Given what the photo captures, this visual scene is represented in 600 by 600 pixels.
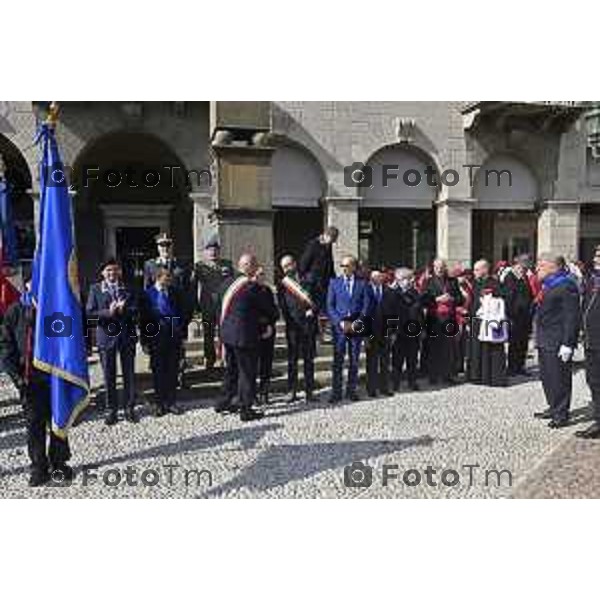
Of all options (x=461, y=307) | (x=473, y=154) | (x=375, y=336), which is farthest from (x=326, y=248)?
(x=473, y=154)

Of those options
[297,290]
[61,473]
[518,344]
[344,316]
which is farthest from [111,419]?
[518,344]

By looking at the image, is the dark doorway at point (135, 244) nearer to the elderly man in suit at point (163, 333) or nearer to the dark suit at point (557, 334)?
the elderly man in suit at point (163, 333)

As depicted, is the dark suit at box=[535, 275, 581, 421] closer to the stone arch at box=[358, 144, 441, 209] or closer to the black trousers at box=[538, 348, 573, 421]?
the black trousers at box=[538, 348, 573, 421]

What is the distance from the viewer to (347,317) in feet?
20.3

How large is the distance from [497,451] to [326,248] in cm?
277

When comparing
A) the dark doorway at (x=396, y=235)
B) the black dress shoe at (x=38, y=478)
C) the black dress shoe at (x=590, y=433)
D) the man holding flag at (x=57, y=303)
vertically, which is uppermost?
the dark doorway at (x=396, y=235)

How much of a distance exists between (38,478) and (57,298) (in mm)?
1318

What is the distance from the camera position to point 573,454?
4.84 m

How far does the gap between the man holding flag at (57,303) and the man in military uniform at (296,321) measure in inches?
96.6

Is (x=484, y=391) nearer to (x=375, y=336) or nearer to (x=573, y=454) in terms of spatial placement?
(x=375, y=336)

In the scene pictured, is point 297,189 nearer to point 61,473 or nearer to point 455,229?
point 455,229

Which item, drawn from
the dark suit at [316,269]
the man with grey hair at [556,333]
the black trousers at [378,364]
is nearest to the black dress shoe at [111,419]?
the dark suit at [316,269]

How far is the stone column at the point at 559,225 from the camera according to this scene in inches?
294

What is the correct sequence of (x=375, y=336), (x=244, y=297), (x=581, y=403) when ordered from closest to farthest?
(x=244, y=297) → (x=581, y=403) → (x=375, y=336)
